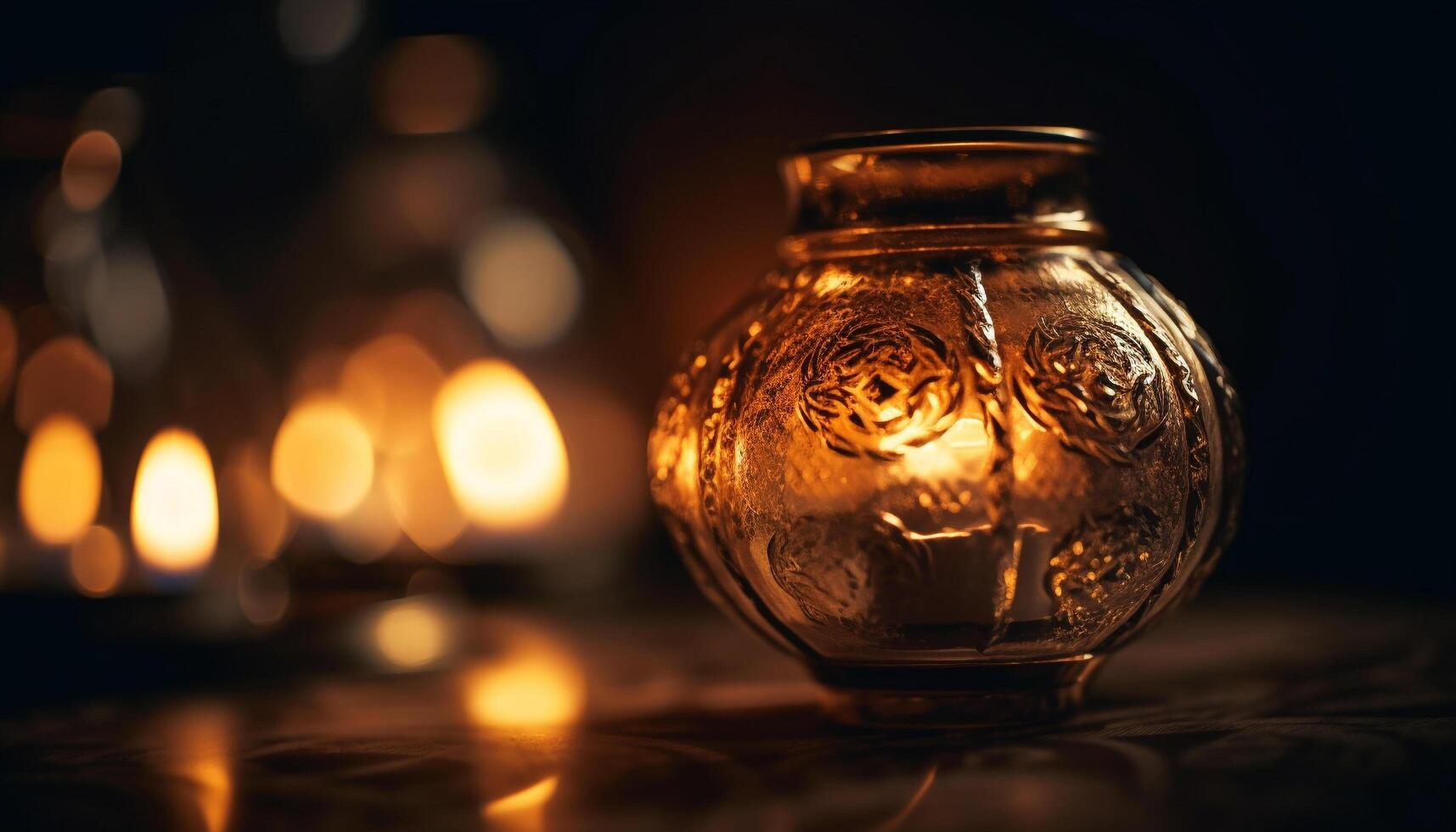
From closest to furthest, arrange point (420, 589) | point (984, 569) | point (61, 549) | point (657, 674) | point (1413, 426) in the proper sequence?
point (984, 569) < point (657, 674) < point (61, 549) < point (420, 589) < point (1413, 426)

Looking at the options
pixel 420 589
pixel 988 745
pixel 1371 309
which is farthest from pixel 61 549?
pixel 1371 309

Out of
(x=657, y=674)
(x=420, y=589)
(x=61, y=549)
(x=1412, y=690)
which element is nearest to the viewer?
(x=1412, y=690)

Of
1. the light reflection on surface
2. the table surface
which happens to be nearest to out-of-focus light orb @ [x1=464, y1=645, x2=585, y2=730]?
the table surface

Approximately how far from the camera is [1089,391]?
2.03 feet

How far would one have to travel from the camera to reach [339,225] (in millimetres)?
1517

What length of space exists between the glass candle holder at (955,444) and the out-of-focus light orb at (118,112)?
56 cm

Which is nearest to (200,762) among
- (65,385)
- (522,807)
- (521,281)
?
(522,807)

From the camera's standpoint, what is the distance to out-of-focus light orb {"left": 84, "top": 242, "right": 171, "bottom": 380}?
1042mm

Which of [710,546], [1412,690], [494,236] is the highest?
[494,236]

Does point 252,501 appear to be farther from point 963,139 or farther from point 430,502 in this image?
point 963,139

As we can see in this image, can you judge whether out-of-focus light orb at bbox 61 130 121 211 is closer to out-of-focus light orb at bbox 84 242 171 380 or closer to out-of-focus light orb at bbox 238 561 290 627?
out-of-focus light orb at bbox 84 242 171 380

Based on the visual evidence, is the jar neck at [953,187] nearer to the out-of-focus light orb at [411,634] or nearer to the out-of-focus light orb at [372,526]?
the out-of-focus light orb at [411,634]

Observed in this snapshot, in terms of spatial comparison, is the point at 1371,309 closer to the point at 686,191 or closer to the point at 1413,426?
the point at 1413,426

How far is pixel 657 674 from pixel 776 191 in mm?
742
